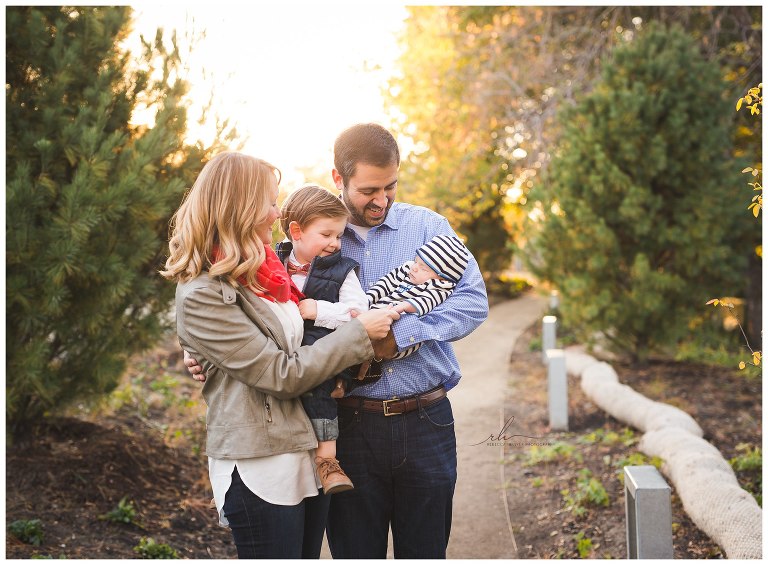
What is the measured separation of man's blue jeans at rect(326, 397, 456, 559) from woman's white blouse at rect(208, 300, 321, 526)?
1.02ft

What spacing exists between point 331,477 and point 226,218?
85 centimetres

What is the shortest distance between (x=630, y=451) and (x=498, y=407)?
6.77 feet

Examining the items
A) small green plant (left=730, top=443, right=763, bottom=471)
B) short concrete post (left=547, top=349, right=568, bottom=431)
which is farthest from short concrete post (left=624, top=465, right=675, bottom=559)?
short concrete post (left=547, top=349, right=568, bottom=431)

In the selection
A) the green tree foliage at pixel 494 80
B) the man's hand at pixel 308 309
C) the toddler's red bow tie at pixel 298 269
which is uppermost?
the green tree foliage at pixel 494 80

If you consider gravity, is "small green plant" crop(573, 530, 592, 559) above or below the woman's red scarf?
below

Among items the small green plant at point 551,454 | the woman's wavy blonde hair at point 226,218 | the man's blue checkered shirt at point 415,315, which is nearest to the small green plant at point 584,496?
the small green plant at point 551,454

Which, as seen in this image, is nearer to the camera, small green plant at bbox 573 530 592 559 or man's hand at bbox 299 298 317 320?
man's hand at bbox 299 298 317 320

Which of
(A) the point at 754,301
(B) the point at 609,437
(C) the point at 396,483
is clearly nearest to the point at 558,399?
(B) the point at 609,437

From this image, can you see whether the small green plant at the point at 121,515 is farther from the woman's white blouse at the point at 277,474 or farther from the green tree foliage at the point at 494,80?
the green tree foliage at the point at 494,80

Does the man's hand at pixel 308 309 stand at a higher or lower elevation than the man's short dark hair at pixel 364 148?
lower

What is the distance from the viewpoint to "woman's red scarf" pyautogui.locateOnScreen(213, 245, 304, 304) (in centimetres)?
221

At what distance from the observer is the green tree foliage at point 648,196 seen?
27.8 feet

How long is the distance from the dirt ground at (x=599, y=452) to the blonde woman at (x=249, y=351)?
100 inches

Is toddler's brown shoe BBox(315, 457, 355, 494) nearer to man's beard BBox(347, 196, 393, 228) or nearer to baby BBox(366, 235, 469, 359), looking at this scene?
baby BBox(366, 235, 469, 359)
